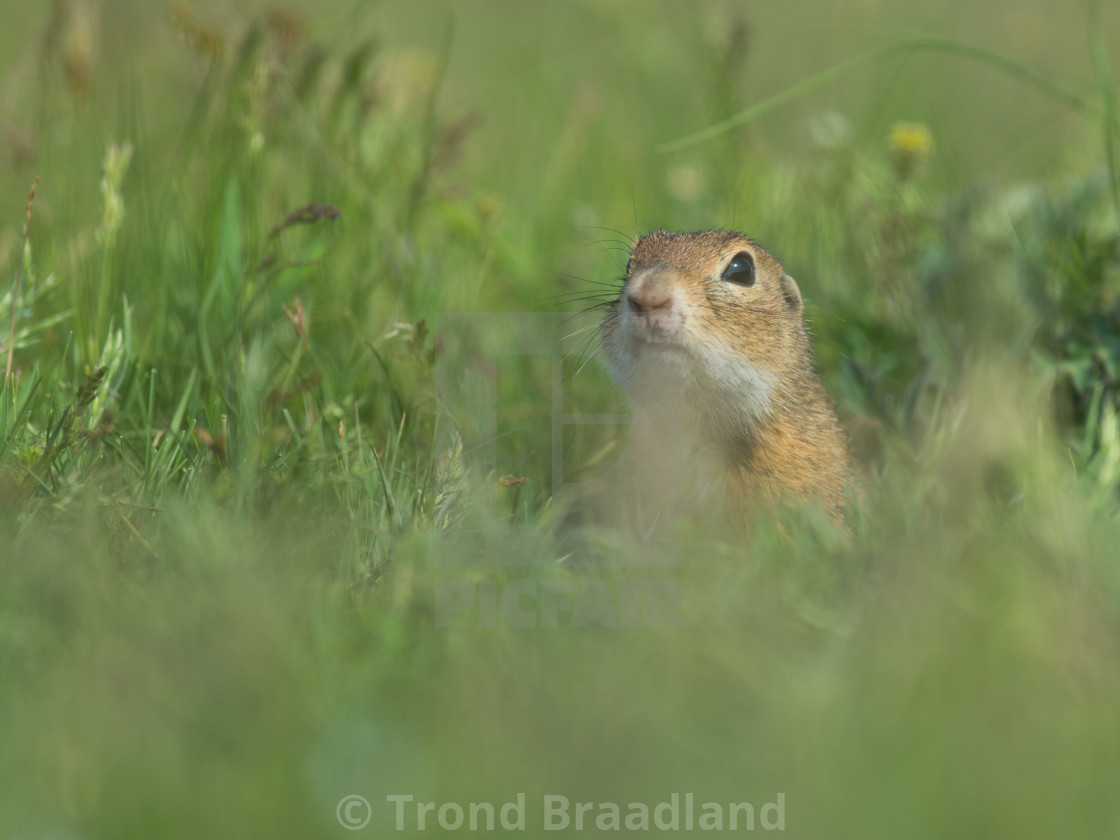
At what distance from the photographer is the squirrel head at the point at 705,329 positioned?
3178mm

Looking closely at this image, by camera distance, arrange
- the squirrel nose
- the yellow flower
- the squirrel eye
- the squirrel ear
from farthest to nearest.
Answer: the yellow flower → the squirrel ear → the squirrel eye → the squirrel nose

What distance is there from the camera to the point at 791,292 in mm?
3779

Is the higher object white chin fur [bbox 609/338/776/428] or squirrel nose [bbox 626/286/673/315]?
squirrel nose [bbox 626/286/673/315]

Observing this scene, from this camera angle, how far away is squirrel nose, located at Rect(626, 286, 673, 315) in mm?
3129

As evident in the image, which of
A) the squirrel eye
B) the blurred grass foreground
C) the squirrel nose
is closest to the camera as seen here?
the blurred grass foreground

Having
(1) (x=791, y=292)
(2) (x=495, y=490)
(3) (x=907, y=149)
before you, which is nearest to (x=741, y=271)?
(1) (x=791, y=292)

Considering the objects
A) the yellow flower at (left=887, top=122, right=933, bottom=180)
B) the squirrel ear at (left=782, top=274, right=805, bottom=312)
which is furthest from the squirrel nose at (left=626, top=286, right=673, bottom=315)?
the yellow flower at (left=887, top=122, right=933, bottom=180)

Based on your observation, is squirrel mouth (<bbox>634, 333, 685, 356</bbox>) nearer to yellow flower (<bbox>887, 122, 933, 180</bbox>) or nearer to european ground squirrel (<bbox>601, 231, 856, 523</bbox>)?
european ground squirrel (<bbox>601, 231, 856, 523</bbox>)

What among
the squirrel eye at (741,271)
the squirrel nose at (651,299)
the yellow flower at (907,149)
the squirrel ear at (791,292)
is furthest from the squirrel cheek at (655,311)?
the yellow flower at (907,149)

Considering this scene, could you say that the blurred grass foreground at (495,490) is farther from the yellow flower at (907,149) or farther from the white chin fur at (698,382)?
the white chin fur at (698,382)

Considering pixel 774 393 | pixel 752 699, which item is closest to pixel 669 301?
pixel 774 393

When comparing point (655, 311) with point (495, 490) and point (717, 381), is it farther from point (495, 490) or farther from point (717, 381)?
point (495, 490)

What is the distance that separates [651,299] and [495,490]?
74 centimetres

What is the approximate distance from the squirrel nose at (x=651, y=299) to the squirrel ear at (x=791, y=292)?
2.46 feet
